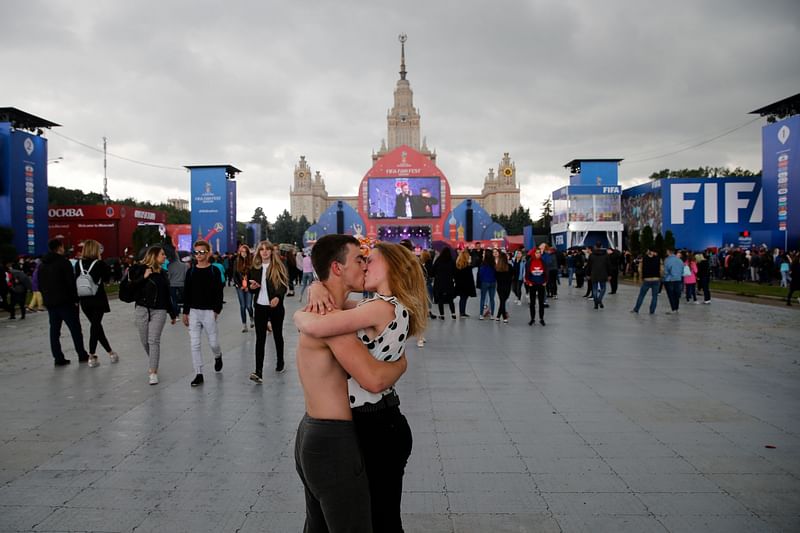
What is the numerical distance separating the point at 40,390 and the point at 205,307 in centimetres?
194

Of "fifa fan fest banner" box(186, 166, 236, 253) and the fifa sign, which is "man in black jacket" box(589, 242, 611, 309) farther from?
"fifa fan fest banner" box(186, 166, 236, 253)

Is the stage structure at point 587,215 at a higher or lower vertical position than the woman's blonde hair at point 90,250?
higher

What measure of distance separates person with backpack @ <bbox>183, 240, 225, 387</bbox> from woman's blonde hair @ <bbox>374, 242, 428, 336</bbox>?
5.07 meters

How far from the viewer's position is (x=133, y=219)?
44.6 meters

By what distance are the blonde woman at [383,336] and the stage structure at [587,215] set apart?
154 ft

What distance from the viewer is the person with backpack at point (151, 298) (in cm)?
692

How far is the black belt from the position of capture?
2070mm

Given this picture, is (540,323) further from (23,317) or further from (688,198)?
(688,198)

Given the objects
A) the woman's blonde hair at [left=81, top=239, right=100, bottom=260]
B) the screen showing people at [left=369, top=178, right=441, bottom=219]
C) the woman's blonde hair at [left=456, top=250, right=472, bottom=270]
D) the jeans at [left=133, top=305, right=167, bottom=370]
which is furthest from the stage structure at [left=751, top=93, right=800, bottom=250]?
the woman's blonde hair at [left=81, top=239, right=100, bottom=260]

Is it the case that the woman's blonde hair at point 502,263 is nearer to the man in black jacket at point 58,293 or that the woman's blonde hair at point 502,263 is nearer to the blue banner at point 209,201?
the man in black jacket at point 58,293

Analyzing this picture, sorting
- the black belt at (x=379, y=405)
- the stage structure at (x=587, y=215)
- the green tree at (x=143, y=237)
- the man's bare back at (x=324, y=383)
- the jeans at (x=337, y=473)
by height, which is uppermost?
the stage structure at (x=587, y=215)

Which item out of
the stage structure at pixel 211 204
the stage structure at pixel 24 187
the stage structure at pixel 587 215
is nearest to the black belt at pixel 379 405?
the stage structure at pixel 24 187

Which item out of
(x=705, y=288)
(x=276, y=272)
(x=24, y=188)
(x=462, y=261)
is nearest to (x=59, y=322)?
(x=276, y=272)

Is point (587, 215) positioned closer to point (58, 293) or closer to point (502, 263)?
point (502, 263)
